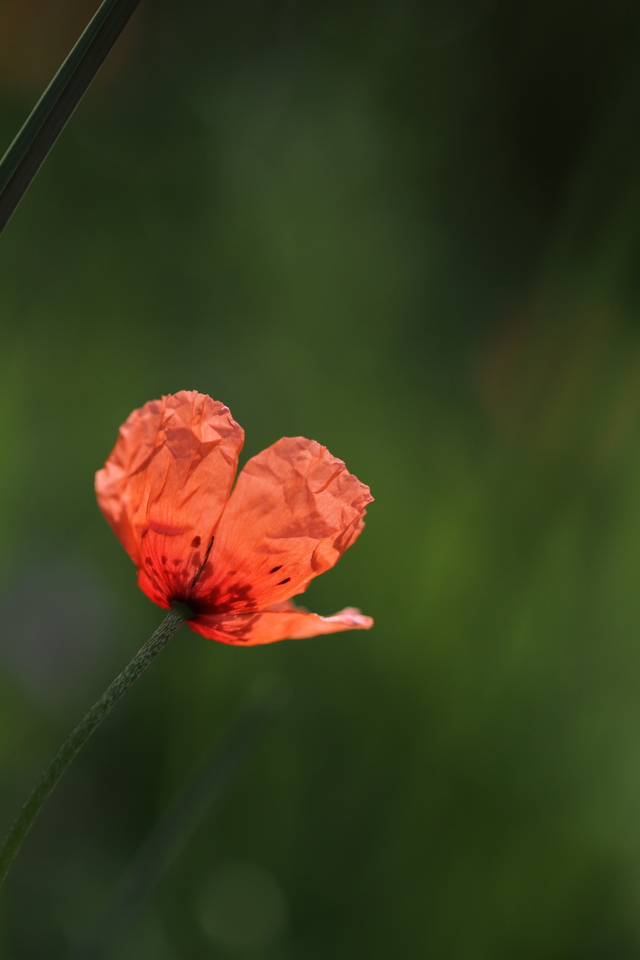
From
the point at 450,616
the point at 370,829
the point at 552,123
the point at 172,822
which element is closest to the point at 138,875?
the point at 172,822

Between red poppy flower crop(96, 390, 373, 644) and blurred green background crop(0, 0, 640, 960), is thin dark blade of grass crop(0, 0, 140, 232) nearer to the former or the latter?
red poppy flower crop(96, 390, 373, 644)

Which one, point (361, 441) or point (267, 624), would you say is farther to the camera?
point (361, 441)

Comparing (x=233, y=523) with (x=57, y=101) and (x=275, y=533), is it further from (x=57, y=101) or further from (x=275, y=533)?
(x=57, y=101)

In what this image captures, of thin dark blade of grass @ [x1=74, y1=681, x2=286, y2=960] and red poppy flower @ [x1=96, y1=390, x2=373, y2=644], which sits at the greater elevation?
red poppy flower @ [x1=96, y1=390, x2=373, y2=644]

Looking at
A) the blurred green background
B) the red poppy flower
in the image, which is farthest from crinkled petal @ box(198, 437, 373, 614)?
the blurred green background

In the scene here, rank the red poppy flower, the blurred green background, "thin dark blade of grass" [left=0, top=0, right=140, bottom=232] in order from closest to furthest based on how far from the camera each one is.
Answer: "thin dark blade of grass" [left=0, top=0, right=140, bottom=232] → the red poppy flower → the blurred green background

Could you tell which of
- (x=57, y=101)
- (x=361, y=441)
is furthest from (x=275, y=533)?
(x=361, y=441)

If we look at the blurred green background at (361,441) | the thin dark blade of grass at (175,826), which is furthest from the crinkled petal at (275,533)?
the blurred green background at (361,441)
